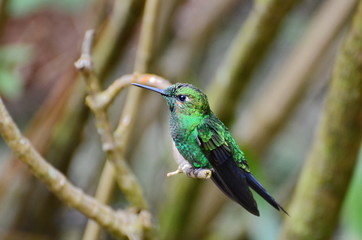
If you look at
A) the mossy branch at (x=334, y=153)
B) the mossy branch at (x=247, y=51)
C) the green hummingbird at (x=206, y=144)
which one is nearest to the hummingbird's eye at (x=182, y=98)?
the green hummingbird at (x=206, y=144)

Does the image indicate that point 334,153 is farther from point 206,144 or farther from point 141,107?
point 141,107

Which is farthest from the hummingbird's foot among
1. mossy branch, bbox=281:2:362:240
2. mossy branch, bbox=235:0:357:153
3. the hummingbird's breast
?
mossy branch, bbox=235:0:357:153

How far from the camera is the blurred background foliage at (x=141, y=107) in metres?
1.91

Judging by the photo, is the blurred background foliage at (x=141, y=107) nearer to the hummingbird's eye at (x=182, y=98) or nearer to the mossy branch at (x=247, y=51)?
the mossy branch at (x=247, y=51)

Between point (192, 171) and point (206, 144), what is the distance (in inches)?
1.6

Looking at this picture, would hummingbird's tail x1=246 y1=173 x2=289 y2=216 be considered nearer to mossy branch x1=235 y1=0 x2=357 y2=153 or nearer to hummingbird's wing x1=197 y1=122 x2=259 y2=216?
hummingbird's wing x1=197 y1=122 x2=259 y2=216

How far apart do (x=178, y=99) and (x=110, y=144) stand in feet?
1.52

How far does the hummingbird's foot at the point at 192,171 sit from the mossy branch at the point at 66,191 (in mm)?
339

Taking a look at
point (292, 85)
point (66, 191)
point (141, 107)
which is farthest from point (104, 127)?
point (141, 107)

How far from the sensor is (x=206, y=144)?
76cm

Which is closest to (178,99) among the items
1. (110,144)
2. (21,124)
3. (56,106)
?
(110,144)

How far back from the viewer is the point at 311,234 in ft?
4.97

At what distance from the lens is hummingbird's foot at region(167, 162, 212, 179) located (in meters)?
0.73

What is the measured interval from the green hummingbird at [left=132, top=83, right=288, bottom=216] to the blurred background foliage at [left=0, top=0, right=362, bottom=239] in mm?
857
